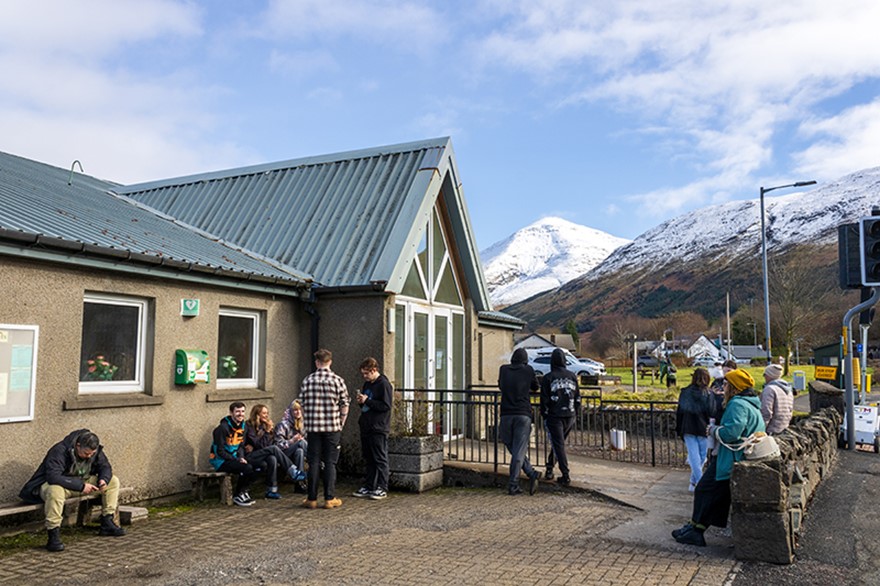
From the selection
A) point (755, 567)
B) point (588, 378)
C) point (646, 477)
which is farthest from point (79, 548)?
point (588, 378)

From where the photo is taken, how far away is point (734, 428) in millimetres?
7242

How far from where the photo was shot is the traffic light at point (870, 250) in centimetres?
1365

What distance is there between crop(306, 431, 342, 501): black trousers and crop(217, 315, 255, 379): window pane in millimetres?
2357

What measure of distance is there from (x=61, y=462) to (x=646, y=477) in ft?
26.9

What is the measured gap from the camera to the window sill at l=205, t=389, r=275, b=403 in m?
10.4

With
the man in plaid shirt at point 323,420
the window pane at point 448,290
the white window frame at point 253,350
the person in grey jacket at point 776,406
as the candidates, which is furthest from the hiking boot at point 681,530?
the window pane at point 448,290

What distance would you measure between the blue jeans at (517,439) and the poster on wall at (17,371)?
589 cm

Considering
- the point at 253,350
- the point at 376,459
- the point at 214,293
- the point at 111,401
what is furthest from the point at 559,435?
the point at 111,401

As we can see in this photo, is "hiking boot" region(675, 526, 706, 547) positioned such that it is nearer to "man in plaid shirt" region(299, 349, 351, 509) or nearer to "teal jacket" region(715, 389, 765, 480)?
"teal jacket" region(715, 389, 765, 480)

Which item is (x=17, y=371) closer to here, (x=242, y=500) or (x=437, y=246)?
(x=242, y=500)

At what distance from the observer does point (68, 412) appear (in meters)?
8.41

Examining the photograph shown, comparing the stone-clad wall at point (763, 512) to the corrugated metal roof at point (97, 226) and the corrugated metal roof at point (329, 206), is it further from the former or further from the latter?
the corrugated metal roof at point (97, 226)

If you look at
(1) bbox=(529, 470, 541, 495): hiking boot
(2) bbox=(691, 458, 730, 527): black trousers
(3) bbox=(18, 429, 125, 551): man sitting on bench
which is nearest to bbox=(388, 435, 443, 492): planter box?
(1) bbox=(529, 470, 541, 495): hiking boot

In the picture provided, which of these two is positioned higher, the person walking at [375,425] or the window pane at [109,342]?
the window pane at [109,342]
